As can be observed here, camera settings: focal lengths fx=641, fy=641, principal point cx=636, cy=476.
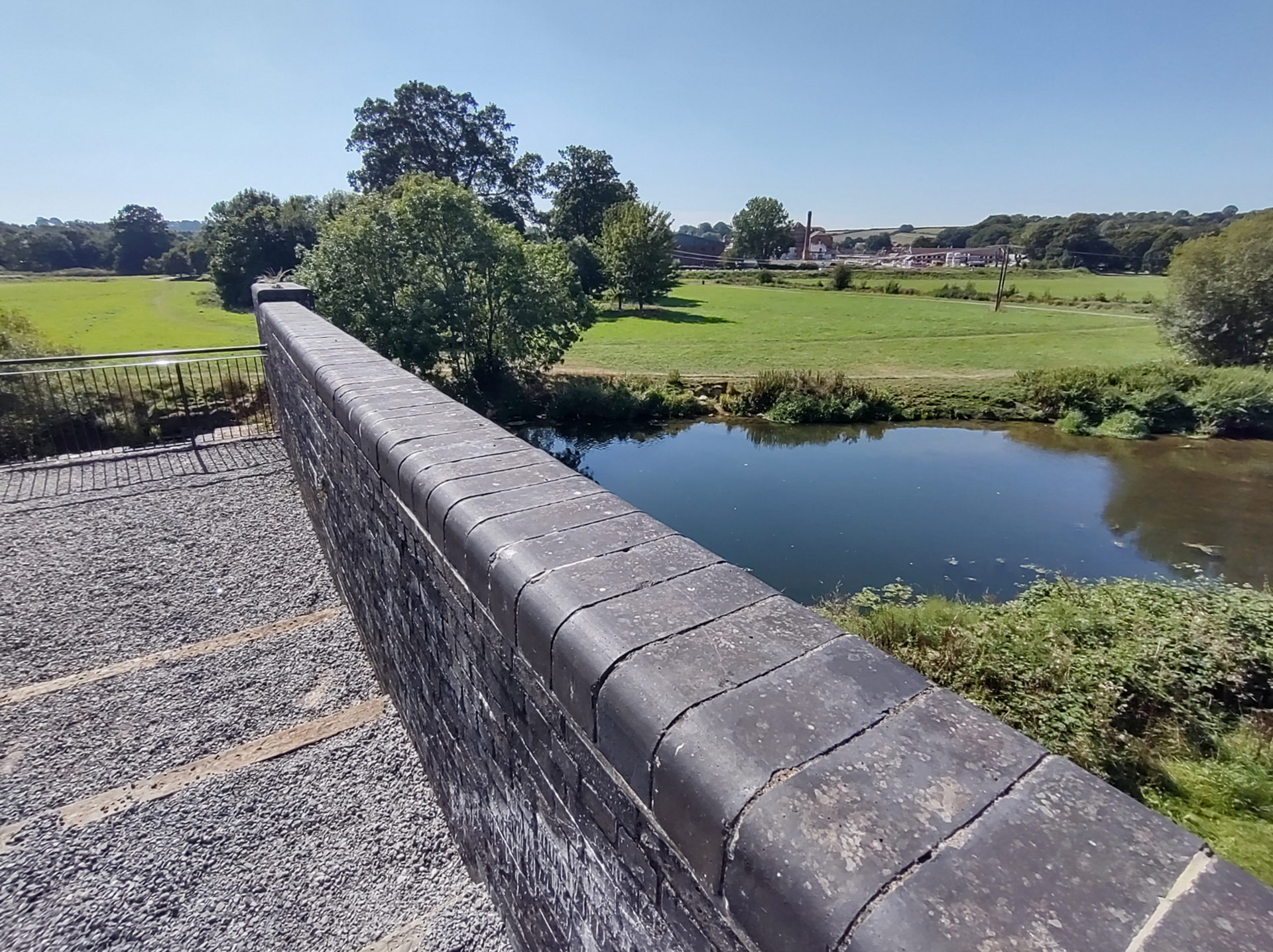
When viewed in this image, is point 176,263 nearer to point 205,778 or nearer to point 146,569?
point 146,569

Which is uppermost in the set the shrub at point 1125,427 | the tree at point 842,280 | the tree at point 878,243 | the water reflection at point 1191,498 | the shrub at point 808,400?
the tree at point 878,243

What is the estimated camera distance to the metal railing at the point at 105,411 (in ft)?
26.9

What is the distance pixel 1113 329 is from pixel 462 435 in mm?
45071

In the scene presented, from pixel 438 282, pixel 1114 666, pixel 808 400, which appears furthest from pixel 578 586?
pixel 808 400

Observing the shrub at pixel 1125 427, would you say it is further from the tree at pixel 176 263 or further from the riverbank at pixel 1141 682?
the tree at pixel 176 263

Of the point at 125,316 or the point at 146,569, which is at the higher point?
the point at 125,316

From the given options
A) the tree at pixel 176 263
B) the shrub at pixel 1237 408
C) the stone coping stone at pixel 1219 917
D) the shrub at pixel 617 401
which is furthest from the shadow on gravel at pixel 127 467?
the tree at pixel 176 263

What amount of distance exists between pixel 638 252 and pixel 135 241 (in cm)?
5301

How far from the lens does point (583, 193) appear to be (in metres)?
56.9

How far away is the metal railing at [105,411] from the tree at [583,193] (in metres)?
49.4

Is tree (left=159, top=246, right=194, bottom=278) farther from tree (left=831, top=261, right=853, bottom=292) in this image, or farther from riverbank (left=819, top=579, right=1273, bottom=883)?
riverbank (left=819, top=579, right=1273, bottom=883)

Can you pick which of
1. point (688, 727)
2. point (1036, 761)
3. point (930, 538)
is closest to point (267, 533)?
point (688, 727)

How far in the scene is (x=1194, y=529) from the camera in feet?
46.4

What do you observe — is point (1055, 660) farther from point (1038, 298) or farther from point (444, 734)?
point (1038, 298)
